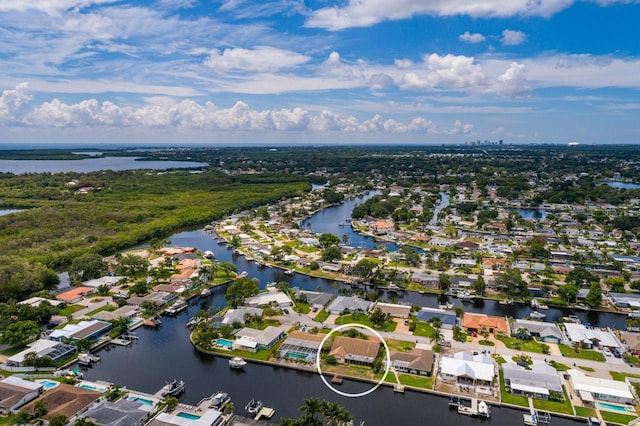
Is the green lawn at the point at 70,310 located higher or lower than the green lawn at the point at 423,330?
lower

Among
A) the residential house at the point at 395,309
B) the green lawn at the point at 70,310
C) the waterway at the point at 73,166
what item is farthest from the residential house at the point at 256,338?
the waterway at the point at 73,166

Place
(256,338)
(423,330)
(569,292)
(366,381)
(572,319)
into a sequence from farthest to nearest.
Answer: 1. (569,292)
2. (572,319)
3. (423,330)
4. (256,338)
5. (366,381)

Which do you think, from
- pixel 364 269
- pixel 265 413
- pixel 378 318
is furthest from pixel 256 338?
pixel 364 269

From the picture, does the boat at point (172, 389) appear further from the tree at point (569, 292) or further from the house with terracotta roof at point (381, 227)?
the house with terracotta roof at point (381, 227)

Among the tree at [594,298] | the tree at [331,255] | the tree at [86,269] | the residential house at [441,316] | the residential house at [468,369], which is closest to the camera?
the residential house at [468,369]

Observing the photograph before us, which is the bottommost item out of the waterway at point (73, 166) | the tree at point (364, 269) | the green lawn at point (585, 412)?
the green lawn at point (585, 412)

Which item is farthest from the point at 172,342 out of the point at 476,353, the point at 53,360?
the point at 476,353

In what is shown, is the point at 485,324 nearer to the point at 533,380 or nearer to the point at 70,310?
the point at 533,380

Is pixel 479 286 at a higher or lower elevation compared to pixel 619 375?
higher
